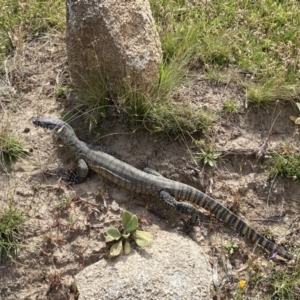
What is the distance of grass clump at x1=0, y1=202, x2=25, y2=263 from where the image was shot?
5.72 meters

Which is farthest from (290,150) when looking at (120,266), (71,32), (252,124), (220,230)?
(71,32)

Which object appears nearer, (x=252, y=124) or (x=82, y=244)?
(x=82, y=244)

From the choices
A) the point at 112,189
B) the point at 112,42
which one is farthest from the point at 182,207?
the point at 112,42

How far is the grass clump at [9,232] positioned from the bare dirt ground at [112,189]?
0.29 feet

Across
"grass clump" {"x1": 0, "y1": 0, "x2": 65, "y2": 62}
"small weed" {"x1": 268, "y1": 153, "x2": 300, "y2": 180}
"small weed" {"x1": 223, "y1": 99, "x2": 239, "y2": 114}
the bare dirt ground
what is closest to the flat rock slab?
the bare dirt ground

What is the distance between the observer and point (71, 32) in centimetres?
648

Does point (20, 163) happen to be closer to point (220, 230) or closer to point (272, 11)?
point (220, 230)

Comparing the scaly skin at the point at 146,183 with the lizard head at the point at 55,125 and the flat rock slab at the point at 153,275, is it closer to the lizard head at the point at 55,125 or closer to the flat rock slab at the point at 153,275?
the lizard head at the point at 55,125

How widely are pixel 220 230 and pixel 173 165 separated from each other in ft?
3.20

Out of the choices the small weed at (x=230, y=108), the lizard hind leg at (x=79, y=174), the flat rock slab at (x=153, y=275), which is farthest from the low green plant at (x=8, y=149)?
the small weed at (x=230, y=108)

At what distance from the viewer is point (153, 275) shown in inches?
212

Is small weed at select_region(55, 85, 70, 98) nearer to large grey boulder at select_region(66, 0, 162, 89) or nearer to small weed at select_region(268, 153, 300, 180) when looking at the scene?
large grey boulder at select_region(66, 0, 162, 89)

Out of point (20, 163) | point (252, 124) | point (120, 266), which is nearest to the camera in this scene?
point (120, 266)

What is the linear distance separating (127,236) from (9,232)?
128 centimetres
